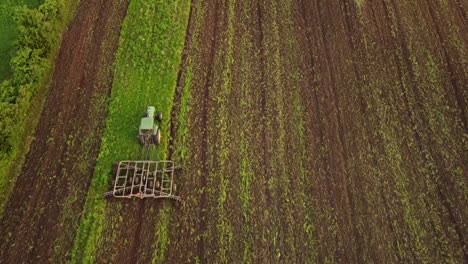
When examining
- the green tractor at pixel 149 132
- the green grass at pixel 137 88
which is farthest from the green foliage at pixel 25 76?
the green tractor at pixel 149 132

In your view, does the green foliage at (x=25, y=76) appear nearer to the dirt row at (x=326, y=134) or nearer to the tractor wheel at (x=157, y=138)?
the tractor wheel at (x=157, y=138)

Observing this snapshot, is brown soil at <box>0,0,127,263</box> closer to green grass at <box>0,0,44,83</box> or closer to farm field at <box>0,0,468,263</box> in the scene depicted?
farm field at <box>0,0,468,263</box>

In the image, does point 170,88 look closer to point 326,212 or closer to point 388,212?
point 326,212

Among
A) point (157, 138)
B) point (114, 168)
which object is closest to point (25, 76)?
point (114, 168)

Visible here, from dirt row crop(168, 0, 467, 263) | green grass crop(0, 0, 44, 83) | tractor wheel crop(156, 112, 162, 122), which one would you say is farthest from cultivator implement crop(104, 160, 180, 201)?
green grass crop(0, 0, 44, 83)

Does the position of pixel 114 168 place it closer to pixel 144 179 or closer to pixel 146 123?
pixel 144 179

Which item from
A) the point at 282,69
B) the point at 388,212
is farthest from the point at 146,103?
the point at 388,212
